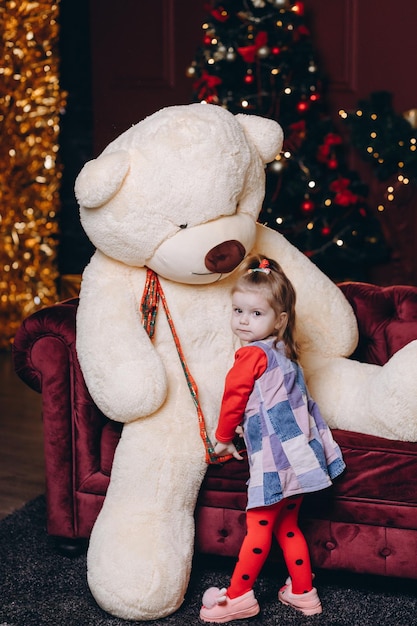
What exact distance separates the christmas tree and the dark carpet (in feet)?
7.50

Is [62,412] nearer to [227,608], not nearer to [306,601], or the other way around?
[227,608]

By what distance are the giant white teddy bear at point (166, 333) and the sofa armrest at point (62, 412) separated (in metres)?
0.20

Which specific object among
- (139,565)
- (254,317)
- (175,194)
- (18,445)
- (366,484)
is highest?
(175,194)

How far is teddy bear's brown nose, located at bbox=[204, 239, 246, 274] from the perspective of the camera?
212 cm


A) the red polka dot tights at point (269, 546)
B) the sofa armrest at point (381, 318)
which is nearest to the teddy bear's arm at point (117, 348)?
the red polka dot tights at point (269, 546)

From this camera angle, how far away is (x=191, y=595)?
2232 mm

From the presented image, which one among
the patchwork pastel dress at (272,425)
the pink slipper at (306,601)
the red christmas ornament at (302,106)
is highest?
the red christmas ornament at (302,106)

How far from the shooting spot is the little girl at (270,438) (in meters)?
2.03

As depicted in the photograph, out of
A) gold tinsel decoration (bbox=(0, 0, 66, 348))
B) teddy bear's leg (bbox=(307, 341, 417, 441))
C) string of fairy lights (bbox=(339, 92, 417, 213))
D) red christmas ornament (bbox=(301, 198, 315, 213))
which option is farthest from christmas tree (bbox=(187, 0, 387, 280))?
teddy bear's leg (bbox=(307, 341, 417, 441))

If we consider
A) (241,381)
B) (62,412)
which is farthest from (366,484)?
(62,412)

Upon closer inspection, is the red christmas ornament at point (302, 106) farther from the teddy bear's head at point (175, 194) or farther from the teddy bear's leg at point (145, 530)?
the teddy bear's leg at point (145, 530)

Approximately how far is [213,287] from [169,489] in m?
0.58

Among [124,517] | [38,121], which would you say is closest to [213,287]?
[124,517]

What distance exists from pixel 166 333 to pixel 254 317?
304mm
